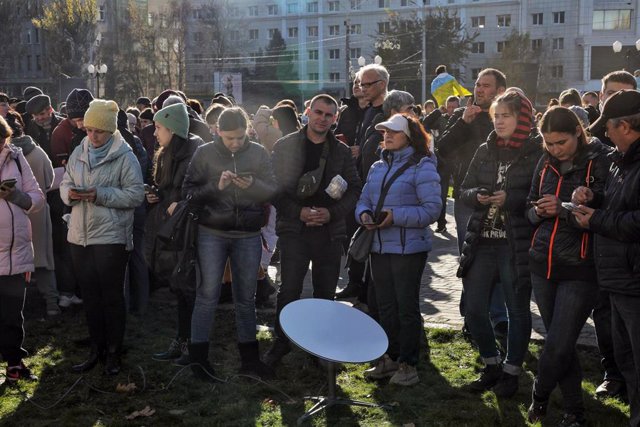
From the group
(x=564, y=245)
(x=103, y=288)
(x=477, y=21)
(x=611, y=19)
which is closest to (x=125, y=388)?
(x=103, y=288)

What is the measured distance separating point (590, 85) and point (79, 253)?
257 feet

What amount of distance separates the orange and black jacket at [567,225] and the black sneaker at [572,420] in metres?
0.92

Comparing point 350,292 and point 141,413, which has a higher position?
point 141,413

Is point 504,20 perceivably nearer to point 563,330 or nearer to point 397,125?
point 397,125

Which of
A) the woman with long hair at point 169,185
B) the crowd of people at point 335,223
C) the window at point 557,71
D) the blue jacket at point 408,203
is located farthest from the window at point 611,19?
the blue jacket at point 408,203

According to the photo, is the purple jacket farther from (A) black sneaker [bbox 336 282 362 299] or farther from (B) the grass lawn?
(A) black sneaker [bbox 336 282 362 299]

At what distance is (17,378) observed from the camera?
6.71 metres

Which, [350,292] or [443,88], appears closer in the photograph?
[350,292]

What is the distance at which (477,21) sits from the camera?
285 ft

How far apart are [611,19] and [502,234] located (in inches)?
3165

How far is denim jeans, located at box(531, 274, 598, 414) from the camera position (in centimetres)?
506

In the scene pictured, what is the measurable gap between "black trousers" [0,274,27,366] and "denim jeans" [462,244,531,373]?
3.54 meters

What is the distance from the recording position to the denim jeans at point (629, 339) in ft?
14.9

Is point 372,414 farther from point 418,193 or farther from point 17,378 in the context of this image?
point 17,378
